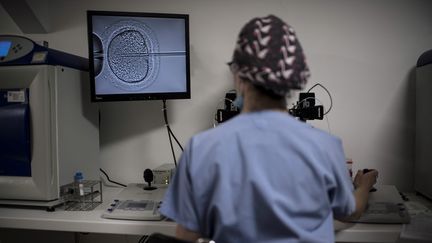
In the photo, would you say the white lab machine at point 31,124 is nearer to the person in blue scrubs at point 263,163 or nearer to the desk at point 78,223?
→ the desk at point 78,223

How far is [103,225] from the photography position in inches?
51.1

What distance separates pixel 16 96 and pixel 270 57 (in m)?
1.10

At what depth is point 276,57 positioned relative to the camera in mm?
787

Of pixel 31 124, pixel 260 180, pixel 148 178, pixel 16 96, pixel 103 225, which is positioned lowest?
pixel 103 225

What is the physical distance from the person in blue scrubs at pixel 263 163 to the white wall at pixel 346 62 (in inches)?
39.7

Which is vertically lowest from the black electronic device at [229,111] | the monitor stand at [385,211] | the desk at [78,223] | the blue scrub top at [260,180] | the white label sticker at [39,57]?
the desk at [78,223]

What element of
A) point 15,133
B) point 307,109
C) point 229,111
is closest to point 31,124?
point 15,133

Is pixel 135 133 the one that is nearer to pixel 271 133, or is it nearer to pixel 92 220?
pixel 92 220

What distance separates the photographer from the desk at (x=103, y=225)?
117 cm

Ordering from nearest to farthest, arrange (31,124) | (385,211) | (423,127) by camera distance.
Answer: (385,211), (31,124), (423,127)

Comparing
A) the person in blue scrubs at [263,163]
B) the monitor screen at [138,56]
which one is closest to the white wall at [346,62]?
the monitor screen at [138,56]

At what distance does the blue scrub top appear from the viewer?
2.57ft

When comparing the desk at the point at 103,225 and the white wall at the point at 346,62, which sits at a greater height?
the white wall at the point at 346,62

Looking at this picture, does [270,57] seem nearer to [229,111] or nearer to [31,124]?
[229,111]
